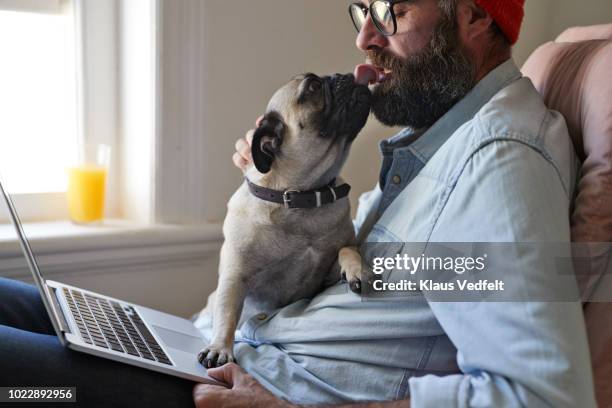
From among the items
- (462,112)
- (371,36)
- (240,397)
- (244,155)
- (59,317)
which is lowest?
(240,397)

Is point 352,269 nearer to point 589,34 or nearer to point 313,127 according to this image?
point 313,127

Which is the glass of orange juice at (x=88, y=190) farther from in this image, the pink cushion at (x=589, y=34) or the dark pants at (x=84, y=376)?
the pink cushion at (x=589, y=34)

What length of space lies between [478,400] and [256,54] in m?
1.14

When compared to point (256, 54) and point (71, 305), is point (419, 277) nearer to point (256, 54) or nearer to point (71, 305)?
point (71, 305)

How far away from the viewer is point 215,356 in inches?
42.2

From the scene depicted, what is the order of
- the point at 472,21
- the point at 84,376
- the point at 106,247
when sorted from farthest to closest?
the point at 106,247
the point at 472,21
the point at 84,376

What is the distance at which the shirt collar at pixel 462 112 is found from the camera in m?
1.12

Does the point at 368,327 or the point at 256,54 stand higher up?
the point at 256,54

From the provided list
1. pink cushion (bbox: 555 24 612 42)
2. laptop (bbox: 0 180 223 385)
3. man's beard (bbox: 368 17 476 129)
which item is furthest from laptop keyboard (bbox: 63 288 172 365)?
pink cushion (bbox: 555 24 612 42)

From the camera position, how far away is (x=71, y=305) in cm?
114

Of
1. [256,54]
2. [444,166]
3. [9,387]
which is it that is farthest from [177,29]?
[9,387]

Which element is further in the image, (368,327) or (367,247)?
(367,247)

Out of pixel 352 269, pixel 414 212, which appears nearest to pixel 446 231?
pixel 414 212

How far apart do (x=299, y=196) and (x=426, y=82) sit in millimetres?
326
